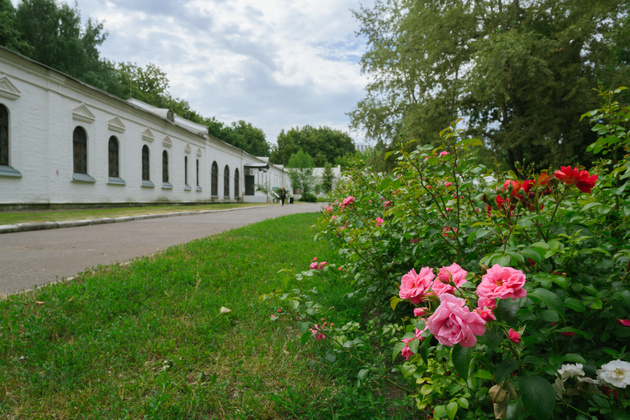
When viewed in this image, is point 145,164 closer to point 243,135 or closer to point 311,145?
point 243,135

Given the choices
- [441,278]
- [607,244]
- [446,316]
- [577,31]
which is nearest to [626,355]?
[607,244]

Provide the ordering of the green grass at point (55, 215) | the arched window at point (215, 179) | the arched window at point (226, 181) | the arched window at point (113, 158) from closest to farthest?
the green grass at point (55, 215) → the arched window at point (113, 158) → the arched window at point (215, 179) → the arched window at point (226, 181)

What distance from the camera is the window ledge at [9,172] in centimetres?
1244

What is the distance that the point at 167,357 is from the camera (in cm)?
227

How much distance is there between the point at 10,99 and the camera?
42.6 ft

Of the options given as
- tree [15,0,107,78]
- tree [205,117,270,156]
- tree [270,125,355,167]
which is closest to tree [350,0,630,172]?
tree [15,0,107,78]

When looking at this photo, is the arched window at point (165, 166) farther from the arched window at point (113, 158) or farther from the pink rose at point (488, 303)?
the pink rose at point (488, 303)

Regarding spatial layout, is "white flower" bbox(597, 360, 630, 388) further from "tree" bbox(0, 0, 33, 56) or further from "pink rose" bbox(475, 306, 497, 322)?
"tree" bbox(0, 0, 33, 56)

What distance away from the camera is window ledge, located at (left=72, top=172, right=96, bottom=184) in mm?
15516

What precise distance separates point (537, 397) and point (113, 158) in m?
21.4

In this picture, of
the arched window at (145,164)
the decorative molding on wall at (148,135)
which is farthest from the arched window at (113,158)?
the arched window at (145,164)

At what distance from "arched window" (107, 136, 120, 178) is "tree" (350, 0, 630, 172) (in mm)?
15075

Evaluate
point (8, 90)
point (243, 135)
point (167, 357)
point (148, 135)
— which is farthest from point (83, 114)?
point (243, 135)

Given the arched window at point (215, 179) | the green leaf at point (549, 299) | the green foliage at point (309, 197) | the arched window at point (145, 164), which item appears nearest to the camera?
the green leaf at point (549, 299)
